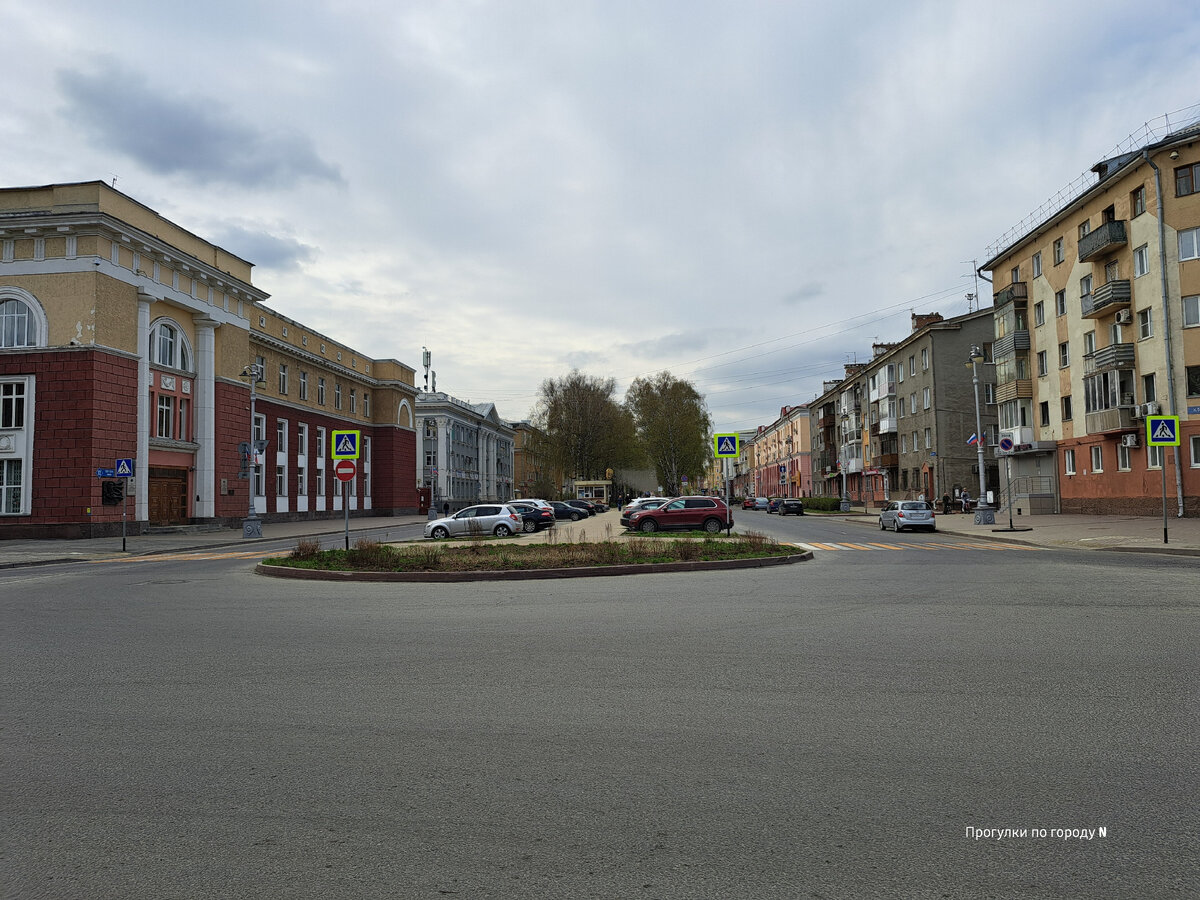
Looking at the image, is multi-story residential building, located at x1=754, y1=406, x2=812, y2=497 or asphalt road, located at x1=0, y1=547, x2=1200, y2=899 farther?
multi-story residential building, located at x1=754, y1=406, x2=812, y2=497

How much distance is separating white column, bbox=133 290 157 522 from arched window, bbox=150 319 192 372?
4.41ft

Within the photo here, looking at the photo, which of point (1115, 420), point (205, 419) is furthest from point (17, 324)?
point (1115, 420)

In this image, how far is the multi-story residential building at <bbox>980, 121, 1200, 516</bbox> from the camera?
106 feet

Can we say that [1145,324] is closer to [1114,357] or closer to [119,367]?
[1114,357]

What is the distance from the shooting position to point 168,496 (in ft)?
137

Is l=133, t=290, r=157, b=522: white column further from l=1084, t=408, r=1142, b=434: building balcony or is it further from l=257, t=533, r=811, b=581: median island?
l=1084, t=408, r=1142, b=434: building balcony

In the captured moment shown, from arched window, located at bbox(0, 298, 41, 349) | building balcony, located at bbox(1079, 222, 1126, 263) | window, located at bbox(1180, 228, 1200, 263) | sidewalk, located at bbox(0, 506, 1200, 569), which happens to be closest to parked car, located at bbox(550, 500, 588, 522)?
sidewalk, located at bbox(0, 506, 1200, 569)

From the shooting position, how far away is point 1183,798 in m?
4.02

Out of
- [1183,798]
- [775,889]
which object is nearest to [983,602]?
[1183,798]

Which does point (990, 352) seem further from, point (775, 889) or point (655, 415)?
point (775, 889)

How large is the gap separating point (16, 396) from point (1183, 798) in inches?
1660

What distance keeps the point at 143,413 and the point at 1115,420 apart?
43.9 m

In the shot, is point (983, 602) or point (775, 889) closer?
point (775, 889)

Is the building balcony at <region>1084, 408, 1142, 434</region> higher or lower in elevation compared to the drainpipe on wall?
lower
